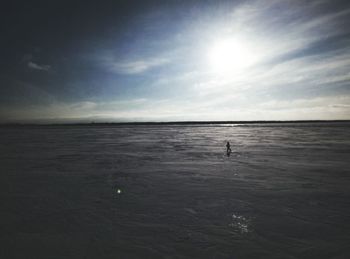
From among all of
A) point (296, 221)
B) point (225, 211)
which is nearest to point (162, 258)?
point (225, 211)

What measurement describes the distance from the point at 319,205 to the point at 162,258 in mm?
5232

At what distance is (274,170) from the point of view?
1295cm

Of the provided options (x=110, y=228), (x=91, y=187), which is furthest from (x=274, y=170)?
(x=110, y=228)

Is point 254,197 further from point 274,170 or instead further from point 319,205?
point 274,170

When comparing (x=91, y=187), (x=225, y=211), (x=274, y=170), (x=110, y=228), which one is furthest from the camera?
(x=274, y=170)

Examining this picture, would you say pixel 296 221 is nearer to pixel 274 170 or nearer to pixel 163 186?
pixel 163 186

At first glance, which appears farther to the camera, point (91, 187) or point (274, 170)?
point (274, 170)

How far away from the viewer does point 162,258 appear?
4.65 m

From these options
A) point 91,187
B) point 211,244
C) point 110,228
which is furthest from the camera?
point 91,187

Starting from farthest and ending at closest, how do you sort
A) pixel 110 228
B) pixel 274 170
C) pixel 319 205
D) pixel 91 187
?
pixel 274 170, pixel 91 187, pixel 319 205, pixel 110 228

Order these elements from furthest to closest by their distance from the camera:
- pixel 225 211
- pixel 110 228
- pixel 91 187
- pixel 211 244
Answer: pixel 91 187 → pixel 225 211 → pixel 110 228 → pixel 211 244

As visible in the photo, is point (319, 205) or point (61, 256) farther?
point (319, 205)

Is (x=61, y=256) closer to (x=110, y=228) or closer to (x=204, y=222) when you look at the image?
(x=110, y=228)

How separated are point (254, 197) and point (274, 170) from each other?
5.28 metres
